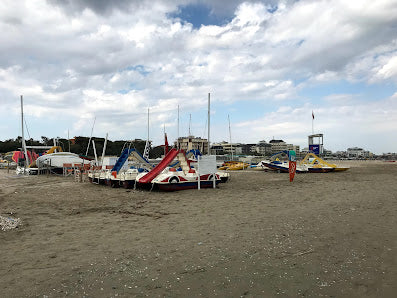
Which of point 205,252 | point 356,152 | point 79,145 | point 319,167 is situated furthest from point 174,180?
point 356,152

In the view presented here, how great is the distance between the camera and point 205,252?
20.4 feet

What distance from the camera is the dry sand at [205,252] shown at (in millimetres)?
4609

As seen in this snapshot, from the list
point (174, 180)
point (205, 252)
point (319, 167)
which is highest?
point (319, 167)

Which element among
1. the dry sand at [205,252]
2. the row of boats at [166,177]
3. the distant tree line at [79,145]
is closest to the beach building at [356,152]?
the distant tree line at [79,145]

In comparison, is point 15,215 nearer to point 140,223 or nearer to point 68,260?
point 140,223

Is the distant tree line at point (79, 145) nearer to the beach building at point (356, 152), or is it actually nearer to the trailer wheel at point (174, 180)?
the trailer wheel at point (174, 180)

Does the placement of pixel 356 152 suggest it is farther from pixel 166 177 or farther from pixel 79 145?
pixel 166 177

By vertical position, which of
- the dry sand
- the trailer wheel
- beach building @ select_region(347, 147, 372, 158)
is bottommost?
the dry sand

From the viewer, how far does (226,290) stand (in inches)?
177

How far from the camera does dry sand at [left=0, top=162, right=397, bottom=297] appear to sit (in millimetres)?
4609

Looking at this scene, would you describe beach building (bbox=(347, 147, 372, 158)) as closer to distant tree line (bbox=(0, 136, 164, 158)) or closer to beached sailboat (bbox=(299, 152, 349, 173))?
distant tree line (bbox=(0, 136, 164, 158))

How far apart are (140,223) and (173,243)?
8.67 ft

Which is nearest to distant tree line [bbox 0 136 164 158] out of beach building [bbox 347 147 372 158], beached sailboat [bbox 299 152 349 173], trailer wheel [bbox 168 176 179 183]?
beached sailboat [bbox 299 152 349 173]

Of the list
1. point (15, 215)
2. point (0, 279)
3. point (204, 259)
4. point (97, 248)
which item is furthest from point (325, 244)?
point (15, 215)
